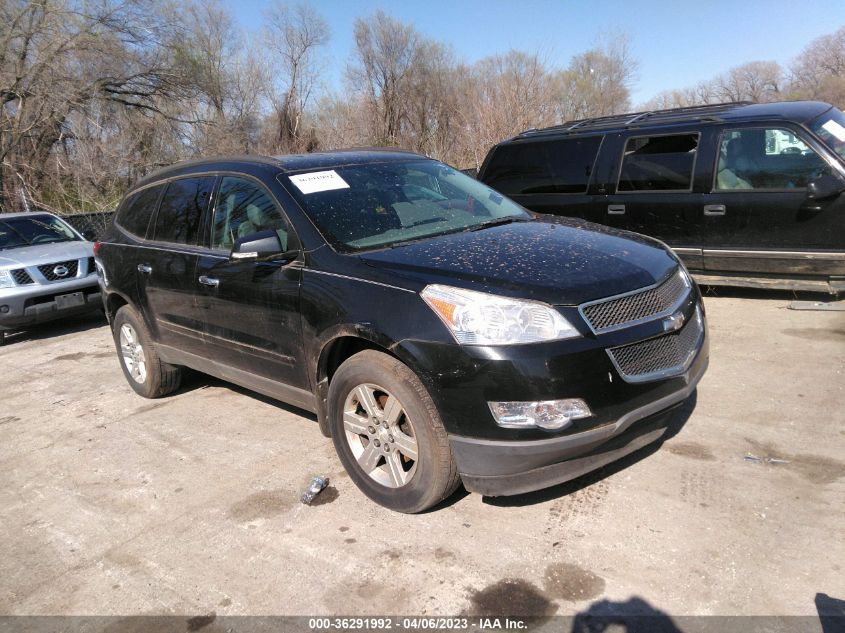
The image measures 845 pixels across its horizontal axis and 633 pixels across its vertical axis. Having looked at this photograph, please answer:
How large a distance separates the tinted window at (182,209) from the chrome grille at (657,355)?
300 cm

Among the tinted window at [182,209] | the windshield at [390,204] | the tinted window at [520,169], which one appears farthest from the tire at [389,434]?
the tinted window at [520,169]

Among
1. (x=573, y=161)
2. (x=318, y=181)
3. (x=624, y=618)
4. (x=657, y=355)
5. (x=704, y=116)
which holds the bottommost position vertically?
(x=624, y=618)

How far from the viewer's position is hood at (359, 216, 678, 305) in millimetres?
2955

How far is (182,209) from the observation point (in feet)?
15.5

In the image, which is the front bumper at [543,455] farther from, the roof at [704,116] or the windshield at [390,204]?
the roof at [704,116]

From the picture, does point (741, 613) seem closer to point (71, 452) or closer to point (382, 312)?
point (382, 312)

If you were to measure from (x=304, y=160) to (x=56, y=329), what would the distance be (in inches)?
267

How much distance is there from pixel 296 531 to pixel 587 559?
4.74 ft

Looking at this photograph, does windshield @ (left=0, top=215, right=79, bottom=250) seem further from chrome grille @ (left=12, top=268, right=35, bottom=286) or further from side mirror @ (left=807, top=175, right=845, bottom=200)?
side mirror @ (left=807, top=175, right=845, bottom=200)

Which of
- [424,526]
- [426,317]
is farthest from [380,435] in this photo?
[426,317]

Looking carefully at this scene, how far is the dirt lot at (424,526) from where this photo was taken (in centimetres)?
272

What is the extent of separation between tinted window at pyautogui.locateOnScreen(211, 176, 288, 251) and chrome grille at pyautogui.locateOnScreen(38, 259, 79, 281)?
5.34 m

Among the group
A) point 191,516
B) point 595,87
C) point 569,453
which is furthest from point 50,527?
point 595,87

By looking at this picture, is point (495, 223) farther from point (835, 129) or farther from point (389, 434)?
point (835, 129)
